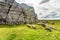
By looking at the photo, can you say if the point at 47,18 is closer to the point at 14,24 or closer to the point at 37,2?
the point at 37,2

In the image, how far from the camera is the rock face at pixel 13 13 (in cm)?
1539

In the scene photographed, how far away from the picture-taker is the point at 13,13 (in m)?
15.6

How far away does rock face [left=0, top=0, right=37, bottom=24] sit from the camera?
15393 millimetres

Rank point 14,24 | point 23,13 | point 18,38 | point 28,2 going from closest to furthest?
point 18,38 < point 14,24 < point 23,13 < point 28,2

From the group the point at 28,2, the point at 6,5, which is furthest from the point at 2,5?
the point at 28,2

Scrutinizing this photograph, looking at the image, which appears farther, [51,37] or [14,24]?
[14,24]

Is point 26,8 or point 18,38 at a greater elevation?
point 26,8

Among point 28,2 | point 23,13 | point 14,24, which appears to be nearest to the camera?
point 14,24

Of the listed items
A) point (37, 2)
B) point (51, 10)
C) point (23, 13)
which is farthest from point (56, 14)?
point (23, 13)

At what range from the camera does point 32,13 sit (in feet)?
55.9

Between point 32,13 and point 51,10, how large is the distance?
308 centimetres

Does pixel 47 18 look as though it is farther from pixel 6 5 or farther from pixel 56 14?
pixel 6 5

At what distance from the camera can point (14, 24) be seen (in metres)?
15.2

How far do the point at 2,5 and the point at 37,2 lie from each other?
4.99 m
